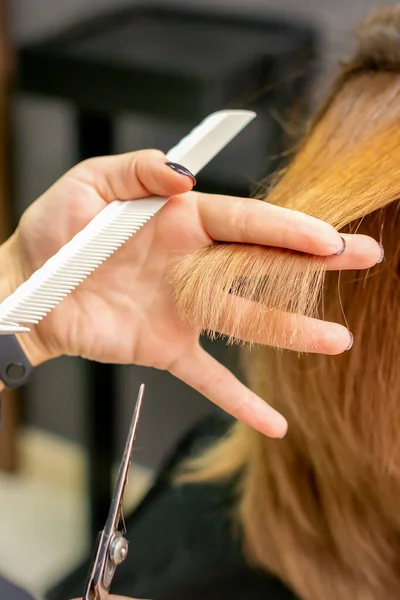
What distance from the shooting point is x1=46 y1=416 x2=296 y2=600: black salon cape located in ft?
2.40

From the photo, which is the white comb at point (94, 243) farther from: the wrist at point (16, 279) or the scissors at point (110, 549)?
the scissors at point (110, 549)

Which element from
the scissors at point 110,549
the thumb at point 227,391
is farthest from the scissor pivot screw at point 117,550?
the thumb at point 227,391

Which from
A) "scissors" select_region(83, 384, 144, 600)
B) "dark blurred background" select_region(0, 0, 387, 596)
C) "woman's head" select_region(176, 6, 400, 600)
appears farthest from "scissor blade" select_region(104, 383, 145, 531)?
"dark blurred background" select_region(0, 0, 387, 596)

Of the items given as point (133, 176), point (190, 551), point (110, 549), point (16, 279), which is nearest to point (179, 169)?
point (133, 176)

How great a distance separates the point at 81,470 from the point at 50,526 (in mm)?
150

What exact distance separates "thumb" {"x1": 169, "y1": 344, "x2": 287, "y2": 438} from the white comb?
0.13 meters

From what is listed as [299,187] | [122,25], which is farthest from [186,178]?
[122,25]

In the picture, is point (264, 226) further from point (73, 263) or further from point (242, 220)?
point (73, 263)

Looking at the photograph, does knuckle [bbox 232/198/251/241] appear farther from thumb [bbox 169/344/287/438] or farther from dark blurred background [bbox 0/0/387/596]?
dark blurred background [bbox 0/0/387/596]

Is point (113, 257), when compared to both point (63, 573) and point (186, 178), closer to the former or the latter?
point (186, 178)

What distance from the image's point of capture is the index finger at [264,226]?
0.44 m

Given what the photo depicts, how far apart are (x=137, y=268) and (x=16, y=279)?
105 mm

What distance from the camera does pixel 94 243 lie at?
48 centimetres

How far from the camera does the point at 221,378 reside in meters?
0.57
